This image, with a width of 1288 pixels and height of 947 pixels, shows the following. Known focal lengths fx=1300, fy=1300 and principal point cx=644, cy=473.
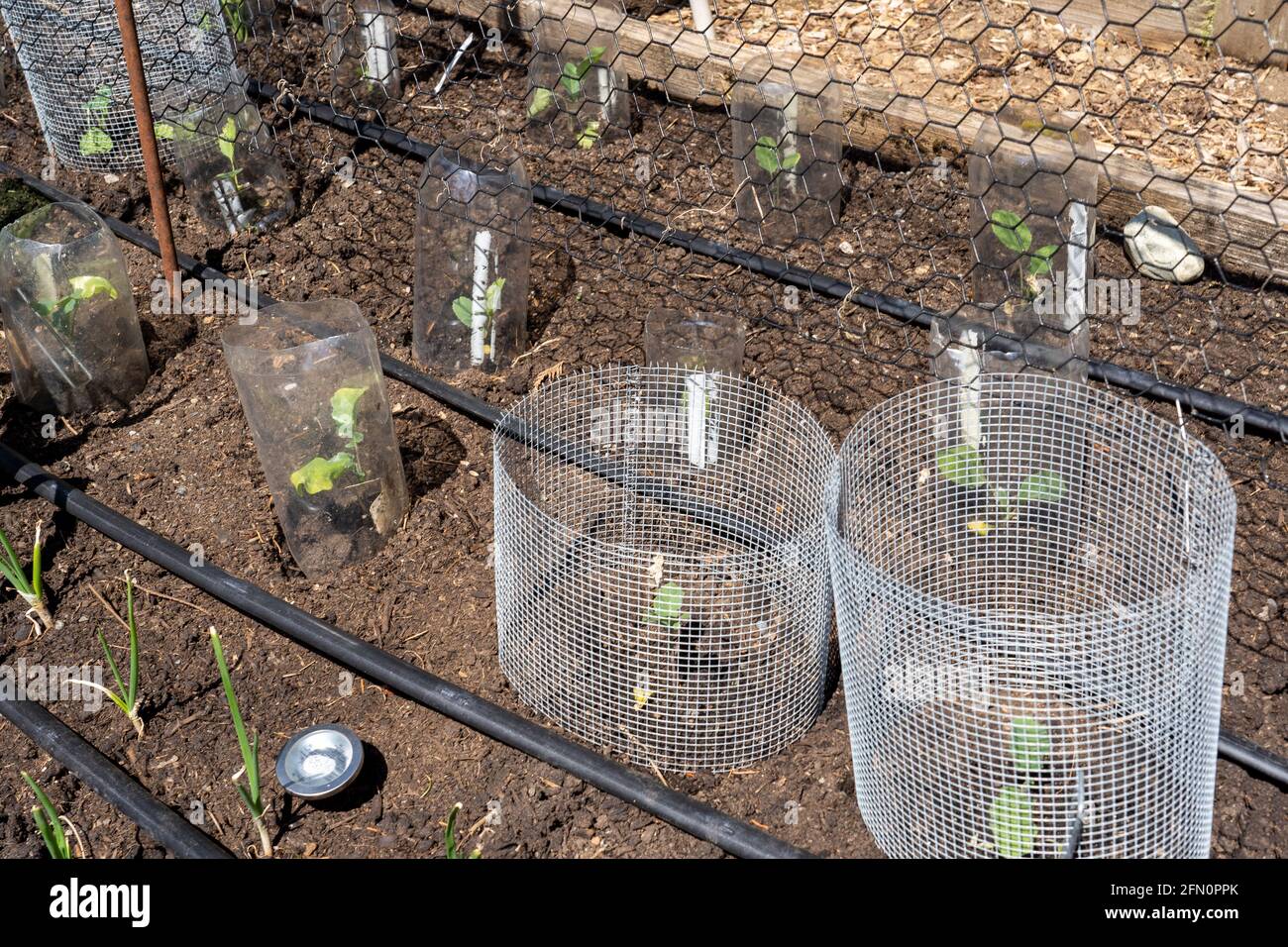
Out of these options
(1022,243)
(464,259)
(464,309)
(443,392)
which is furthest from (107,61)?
(1022,243)

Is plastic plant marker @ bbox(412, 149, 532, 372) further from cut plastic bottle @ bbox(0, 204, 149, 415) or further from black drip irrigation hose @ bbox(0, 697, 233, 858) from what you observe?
black drip irrigation hose @ bbox(0, 697, 233, 858)

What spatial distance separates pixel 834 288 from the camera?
337 cm

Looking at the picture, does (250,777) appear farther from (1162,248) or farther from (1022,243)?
(1162,248)

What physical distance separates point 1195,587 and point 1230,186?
1.80 meters

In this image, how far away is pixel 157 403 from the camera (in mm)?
3240

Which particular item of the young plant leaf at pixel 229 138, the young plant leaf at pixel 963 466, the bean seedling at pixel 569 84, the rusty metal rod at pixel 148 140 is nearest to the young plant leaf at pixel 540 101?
the bean seedling at pixel 569 84

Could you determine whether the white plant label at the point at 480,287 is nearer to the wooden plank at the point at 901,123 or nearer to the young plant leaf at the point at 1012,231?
the wooden plank at the point at 901,123

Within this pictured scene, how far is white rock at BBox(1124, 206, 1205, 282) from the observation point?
10.9 feet

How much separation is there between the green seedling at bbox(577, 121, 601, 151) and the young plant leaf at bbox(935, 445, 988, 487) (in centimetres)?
182

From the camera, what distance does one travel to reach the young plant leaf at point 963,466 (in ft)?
8.39

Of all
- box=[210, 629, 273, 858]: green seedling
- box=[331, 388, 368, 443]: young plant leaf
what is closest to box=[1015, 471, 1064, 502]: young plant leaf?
box=[331, 388, 368, 443]: young plant leaf

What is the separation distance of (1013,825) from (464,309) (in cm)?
183
